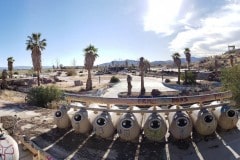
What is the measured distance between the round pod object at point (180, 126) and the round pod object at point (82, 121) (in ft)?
17.0

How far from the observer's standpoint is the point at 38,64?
54.5 metres

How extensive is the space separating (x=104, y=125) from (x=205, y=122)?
19.9 ft

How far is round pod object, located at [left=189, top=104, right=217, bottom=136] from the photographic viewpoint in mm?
18234

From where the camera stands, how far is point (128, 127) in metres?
17.9

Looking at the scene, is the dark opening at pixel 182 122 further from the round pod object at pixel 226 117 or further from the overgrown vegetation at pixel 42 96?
the overgrown vegetation at pixel 42 96

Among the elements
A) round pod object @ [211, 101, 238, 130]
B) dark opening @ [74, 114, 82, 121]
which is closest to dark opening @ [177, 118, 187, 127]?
round pod object @ [211, 101, 238, 130]

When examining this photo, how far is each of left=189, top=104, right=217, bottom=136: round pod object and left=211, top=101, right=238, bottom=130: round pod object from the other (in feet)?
3.20

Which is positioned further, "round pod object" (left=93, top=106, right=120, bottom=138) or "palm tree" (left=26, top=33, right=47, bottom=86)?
"palm tree" (left=26, top=33, right=47, bottom=86)

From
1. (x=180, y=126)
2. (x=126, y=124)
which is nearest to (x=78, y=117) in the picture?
(x=126, y=124)

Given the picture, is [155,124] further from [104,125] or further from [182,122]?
[104,125]

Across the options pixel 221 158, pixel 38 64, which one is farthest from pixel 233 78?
pixel 38 64

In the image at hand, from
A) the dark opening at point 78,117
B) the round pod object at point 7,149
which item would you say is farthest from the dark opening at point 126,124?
the round pod object at point 7,149

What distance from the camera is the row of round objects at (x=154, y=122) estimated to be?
17.9 m

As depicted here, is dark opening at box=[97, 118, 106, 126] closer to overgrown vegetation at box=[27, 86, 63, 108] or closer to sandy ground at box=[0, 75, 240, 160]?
sandy ground at box=[0, 75, 240, 160]
